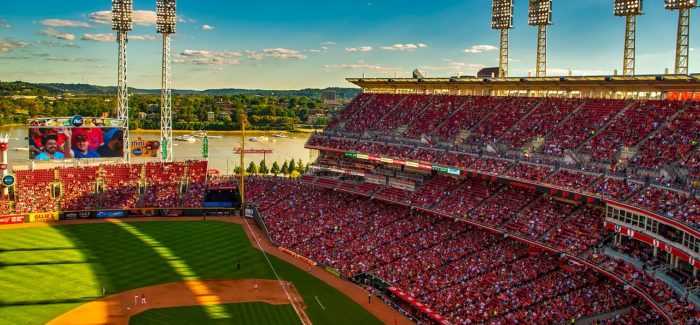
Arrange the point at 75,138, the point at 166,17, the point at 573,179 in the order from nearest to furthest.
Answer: the point at 573,179 < the point at 75,138 < the point at 166,17

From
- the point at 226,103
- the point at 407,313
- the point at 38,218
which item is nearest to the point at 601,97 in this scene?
the point at 407,313

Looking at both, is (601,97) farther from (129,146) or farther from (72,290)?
(129,146)

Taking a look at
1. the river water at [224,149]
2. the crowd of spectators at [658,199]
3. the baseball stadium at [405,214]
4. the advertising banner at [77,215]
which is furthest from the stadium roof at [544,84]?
the advertising banner at [77,215]

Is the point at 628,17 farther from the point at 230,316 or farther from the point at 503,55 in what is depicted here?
the point at 230,316

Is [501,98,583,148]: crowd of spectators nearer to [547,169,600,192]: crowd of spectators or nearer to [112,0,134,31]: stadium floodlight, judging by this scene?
[547,169,600,192]: crowd of spectators

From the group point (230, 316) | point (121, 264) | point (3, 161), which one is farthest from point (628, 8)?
point (3, 161)

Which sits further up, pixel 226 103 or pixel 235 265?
pixel 226 103

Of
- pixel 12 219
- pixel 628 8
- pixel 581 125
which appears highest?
pixel 628 8

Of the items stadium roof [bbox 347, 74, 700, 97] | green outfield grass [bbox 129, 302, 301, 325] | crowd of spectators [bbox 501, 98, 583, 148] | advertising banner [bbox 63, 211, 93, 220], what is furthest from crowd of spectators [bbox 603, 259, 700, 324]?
advertising banner [bbox 63, 211, 93, 220]
